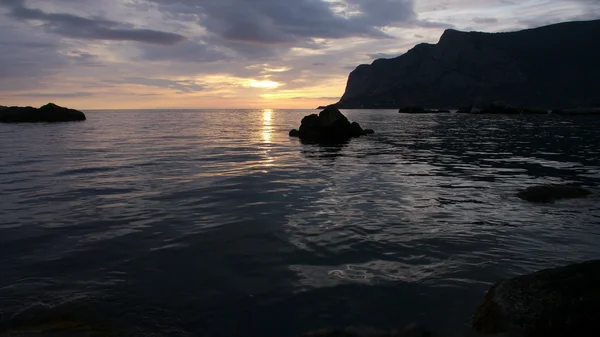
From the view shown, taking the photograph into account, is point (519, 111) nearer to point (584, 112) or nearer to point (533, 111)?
point (533, 111)

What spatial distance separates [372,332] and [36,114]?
76.6 meters

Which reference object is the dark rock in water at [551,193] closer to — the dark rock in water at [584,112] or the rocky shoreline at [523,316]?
the rocky shoreline at [523,316]

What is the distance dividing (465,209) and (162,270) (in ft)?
25.7

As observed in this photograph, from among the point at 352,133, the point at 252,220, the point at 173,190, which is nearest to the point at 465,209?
the point at 252,220

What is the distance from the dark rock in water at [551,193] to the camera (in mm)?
10430

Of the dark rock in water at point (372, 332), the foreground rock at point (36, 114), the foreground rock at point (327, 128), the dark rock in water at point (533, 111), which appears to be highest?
the dark rock in water at point (533, 111)

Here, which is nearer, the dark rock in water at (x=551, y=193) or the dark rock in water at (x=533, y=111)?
the dark rock in water at (x=551, y=193)

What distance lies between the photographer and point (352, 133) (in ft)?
115

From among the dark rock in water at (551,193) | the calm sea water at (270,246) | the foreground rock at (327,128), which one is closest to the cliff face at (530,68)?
the foreground rock at (327,128)

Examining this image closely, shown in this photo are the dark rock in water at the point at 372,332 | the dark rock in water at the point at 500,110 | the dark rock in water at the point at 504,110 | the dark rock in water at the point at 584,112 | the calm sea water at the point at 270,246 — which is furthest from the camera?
the dark rock in water at the point at 500,110

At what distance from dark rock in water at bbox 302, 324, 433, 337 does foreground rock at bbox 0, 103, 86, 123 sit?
250ft

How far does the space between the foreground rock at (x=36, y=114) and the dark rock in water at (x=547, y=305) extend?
7739 centimetres

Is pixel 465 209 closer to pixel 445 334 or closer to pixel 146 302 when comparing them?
pixel 445 334

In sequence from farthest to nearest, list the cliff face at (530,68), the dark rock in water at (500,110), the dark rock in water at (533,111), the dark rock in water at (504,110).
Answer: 1. the cliff face at (530,68)
2. the dark rock in water at (500,110)
3. the dark rock in water at (504,110)
4. the dark rock in water at (533,111)
